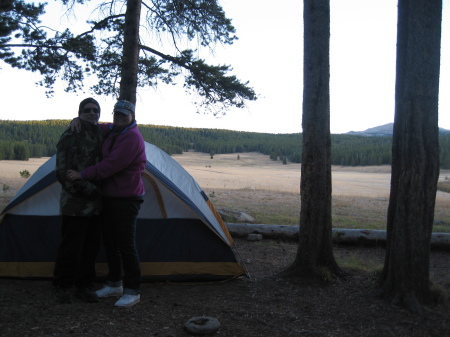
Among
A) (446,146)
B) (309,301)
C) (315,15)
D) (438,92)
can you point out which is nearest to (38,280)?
(309,301)

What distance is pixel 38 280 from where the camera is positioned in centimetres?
563

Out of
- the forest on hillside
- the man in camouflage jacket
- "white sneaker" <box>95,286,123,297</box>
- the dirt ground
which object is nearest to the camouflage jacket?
the man in camouflage jacket

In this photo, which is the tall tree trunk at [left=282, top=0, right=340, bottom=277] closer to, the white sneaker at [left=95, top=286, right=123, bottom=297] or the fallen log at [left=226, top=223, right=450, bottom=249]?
the white sneaker at [left=95, top=286, right=123, bottom=297]

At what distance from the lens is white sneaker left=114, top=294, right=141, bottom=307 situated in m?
4.60

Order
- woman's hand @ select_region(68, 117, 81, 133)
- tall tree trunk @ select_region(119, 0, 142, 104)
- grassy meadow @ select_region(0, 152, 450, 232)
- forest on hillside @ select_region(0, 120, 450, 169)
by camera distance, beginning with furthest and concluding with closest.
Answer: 1. forest on hillside @ select_region(0, 120, 450, 169)
2. grassy meadow @ select_region(0, 152, 450, 232)
3. tall tree trunk @ select_region(119, 0, 142, 104)
4. woman's hand @ select_region(68, 117, 81, 133)

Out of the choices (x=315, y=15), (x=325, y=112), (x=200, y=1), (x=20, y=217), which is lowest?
(x=20, y=217)

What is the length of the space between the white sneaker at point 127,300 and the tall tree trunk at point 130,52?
5.10 meters

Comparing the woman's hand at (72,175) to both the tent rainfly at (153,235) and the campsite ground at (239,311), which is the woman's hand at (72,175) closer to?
the tent rainfly at (153,235)

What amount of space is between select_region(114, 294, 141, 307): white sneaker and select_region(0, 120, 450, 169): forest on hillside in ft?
187

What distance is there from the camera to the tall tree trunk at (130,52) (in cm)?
889

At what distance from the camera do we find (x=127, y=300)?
4.64 meters

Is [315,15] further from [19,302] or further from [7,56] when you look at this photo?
[7,56]

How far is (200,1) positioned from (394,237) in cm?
769

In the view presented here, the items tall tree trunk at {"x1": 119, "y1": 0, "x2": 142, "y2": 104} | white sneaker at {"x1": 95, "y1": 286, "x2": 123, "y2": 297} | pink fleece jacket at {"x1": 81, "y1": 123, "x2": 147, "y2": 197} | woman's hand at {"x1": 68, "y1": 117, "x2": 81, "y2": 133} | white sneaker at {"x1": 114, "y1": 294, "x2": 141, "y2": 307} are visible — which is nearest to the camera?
pink fleece jacket at {"x1": 81, "y1": 123, "x2": 147, "y2": 197}
